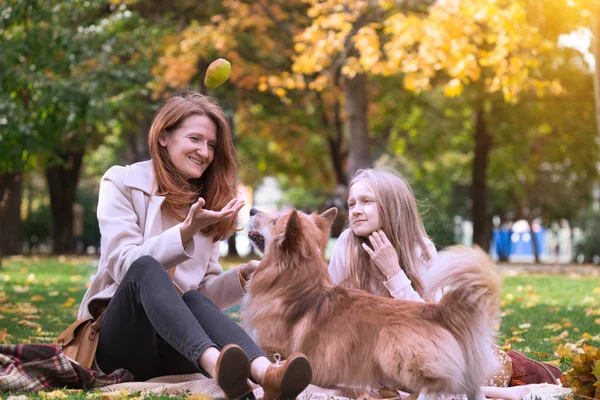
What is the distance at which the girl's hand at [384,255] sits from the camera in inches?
181

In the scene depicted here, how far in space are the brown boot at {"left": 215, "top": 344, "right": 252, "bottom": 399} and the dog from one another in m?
0.40

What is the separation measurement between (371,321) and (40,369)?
175 centimetres

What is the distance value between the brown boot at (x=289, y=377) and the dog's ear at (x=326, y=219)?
100cm

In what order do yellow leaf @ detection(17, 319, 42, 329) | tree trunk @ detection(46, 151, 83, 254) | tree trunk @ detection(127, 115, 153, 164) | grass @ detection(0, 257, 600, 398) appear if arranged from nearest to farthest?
grass @ detection(0, 257, 600, 398), yellow leaf @ detection(17, 319, 42, 329), tree trunk @ detection(127, 115, 153, 164), tree trunk @ detection(46, 151, 83, 254)

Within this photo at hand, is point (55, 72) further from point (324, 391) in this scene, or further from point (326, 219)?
point (324, 391)

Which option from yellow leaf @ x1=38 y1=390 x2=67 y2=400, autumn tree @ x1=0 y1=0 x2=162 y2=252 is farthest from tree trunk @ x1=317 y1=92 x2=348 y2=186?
yellow leaf @ x1=38 y1=390 x2=67 y2=400

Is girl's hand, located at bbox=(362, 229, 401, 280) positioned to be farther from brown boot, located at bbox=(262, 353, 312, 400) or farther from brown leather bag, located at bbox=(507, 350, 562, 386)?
brown boot, located at bbox=(262, 353, 312, 400)

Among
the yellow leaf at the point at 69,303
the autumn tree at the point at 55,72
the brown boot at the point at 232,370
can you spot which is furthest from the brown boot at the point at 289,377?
the autumn tree at the point at 55,72

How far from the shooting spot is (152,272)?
3.91 m

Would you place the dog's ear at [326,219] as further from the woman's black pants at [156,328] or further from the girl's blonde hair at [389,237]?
the woman's black pants at [156,328]

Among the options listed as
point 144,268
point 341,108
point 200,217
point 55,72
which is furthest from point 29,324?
point 341,108

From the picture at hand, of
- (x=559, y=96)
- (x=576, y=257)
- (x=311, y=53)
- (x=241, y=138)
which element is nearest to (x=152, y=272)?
(x=311, y=53)

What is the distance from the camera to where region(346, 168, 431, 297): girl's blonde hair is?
4.76m

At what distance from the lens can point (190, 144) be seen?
15.0 feet
